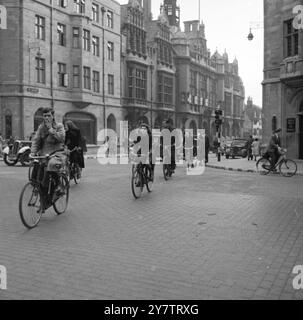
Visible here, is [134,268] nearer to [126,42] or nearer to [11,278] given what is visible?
[11,278]

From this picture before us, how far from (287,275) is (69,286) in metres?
2.42

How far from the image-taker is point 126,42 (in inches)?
1715

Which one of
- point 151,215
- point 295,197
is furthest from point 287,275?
point 295,197

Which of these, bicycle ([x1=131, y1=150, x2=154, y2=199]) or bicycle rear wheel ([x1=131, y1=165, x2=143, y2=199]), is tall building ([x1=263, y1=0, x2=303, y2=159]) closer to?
bicycle ([x1=131, y1=150, x2=154, y2=199])

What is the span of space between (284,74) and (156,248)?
20.3 meters

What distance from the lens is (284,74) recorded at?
23.8m

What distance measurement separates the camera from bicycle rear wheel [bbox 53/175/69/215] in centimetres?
796

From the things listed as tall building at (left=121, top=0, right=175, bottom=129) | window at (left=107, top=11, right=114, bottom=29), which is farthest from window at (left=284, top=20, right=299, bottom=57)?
tall building at (left=121, top=0, right=175, bottom=129)

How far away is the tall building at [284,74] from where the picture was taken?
23.7 meters

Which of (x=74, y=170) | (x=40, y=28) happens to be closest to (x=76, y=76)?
(x=40, y=28)

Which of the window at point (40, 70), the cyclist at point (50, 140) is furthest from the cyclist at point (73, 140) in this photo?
the window at point (40, 70)

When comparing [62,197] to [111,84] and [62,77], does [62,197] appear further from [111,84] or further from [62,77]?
[111,84]

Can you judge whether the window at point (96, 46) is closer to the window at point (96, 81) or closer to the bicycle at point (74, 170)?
the window at point (96, 81)
